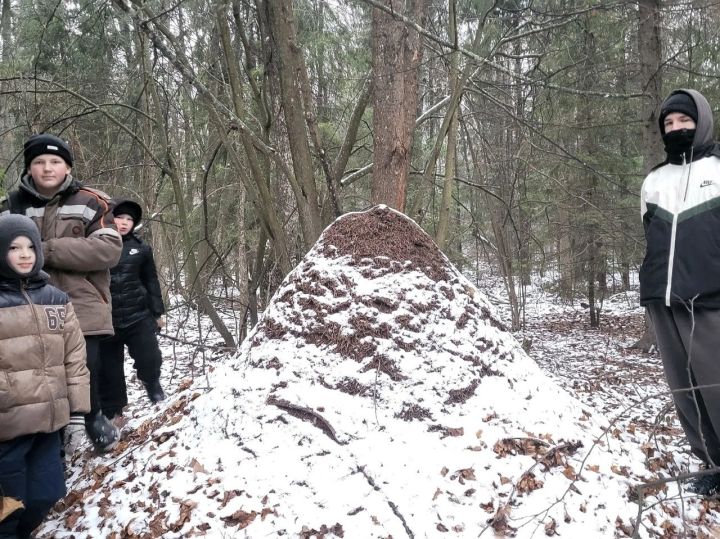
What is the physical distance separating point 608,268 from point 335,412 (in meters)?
9.64

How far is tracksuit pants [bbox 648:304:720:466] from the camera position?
8.87ft

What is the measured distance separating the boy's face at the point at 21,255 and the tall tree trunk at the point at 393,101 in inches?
106

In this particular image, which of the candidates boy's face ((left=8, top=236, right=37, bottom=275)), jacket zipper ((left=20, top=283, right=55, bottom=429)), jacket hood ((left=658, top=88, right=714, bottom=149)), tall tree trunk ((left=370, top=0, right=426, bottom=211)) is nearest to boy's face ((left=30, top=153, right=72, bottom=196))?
boy's face ((left=8, top=236, right=37, bottom=275))

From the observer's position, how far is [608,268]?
1060 centimetres

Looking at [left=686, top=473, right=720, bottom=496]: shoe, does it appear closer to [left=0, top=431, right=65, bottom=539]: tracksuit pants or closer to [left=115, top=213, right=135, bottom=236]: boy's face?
[left=0, top=431, right=65, bottom=539]: tracksuit pants

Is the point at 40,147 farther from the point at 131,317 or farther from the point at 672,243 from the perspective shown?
Result: the point at 672,243

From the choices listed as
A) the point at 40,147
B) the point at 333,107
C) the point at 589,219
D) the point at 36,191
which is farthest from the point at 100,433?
the point at 589,219

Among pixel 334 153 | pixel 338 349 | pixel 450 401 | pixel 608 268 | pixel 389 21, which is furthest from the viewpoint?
pixel 608 268

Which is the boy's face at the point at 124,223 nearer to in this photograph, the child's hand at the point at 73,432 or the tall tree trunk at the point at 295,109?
the tall tree trunk at the point at 295,109

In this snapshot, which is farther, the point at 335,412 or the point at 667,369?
the point at 667,369

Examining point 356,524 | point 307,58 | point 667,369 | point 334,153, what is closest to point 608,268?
point 334,153

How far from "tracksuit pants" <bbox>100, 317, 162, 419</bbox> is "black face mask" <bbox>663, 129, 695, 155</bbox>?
12.8 ft

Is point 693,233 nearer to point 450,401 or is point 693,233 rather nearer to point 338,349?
point 450,401

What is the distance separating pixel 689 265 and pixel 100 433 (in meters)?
3.77
